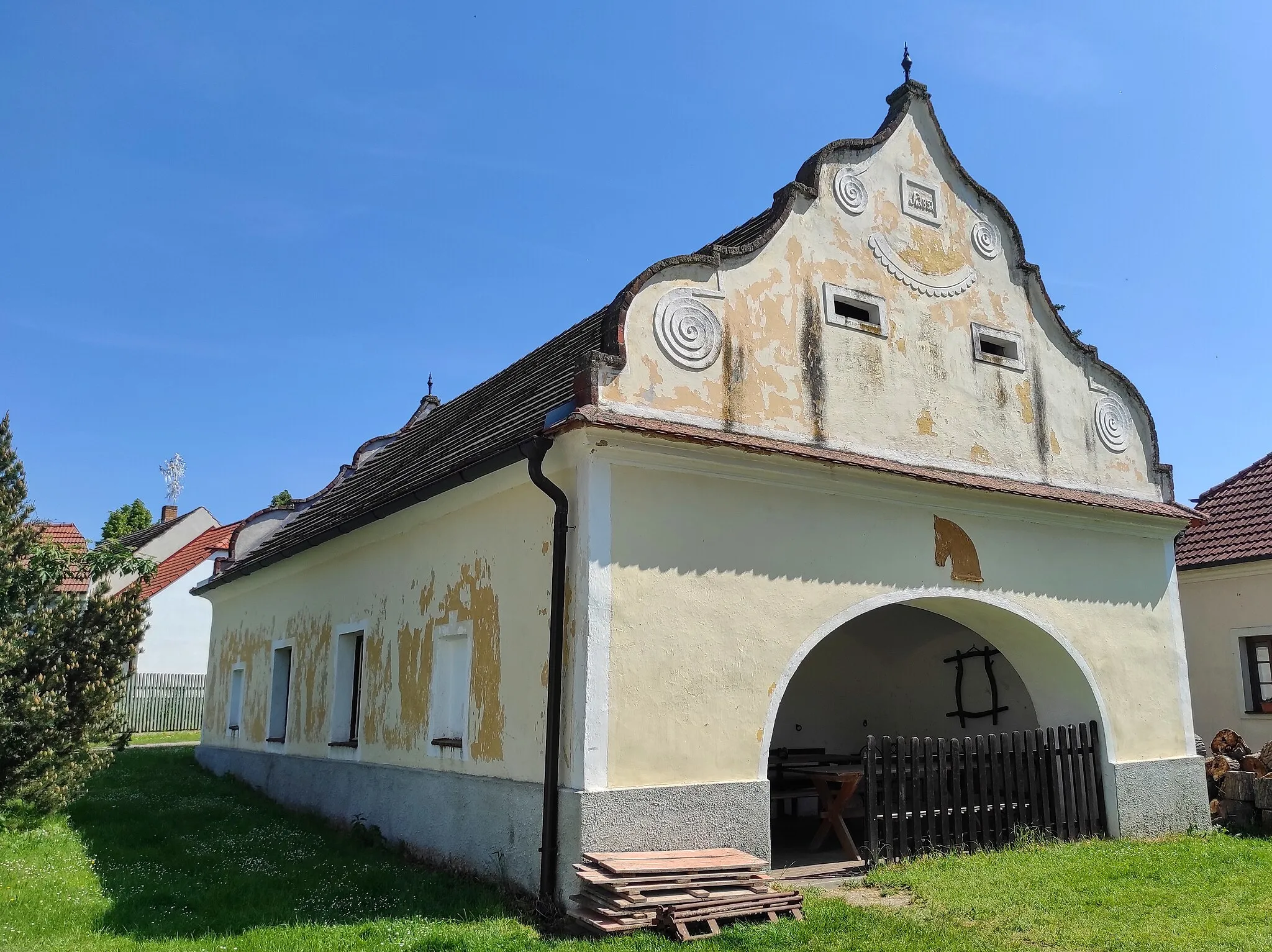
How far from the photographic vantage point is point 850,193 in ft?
33.3

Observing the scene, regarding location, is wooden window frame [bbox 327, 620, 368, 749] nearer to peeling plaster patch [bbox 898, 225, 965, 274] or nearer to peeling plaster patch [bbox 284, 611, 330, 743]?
peeling plaster patch [bbox 284, 611, 330, 743]

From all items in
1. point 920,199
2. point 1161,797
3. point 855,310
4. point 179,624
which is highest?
point 920,199

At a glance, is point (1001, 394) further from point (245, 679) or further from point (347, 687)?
point (245, 679)

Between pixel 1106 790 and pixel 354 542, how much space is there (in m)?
8.86

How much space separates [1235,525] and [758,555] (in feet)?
35.8

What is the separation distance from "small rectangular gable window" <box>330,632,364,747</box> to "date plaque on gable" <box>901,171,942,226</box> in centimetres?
801

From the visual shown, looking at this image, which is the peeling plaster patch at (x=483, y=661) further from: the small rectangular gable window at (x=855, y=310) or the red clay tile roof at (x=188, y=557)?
the red clay tile roof at (x=188, y=557)

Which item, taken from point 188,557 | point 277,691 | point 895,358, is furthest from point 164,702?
point 895,358

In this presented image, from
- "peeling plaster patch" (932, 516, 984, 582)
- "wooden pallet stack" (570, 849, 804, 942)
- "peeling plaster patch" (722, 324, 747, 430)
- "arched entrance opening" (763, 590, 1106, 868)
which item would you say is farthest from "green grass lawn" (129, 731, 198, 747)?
"peeling plaster patch" (932, 516, 984, 582)

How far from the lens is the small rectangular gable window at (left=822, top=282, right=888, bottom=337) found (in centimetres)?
966

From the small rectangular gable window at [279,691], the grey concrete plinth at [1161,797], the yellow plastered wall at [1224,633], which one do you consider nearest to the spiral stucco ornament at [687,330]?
the grey concrete plinth at [1161,797]

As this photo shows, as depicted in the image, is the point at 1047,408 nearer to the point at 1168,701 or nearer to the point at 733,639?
the point at 1168,701

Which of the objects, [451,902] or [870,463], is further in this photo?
[870,463]

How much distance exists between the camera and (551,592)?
316 inches
